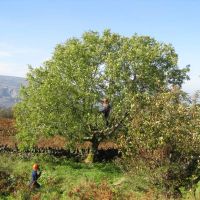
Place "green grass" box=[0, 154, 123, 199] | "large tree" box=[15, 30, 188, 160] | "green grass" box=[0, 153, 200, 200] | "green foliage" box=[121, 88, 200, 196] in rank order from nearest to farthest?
"green foliage" box=[121, 88, 200, 196], "green grass" box=[0, 153, 200, 200], "green grass" box=[0, 154, 123, 199], "large tree" box=[15, 30, 188, 160]

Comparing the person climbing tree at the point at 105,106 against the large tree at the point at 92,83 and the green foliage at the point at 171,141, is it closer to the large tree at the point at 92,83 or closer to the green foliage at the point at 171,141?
the large tree at the point at 92,83

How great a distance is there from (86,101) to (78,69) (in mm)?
2507

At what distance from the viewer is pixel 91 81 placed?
32.4 m

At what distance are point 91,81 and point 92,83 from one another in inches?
6.8

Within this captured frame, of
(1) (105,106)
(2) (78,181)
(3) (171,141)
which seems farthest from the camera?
(1) (105,106)

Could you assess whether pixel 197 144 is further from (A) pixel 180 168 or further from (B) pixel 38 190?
(B) pixel 38 190

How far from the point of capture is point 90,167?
32375mm

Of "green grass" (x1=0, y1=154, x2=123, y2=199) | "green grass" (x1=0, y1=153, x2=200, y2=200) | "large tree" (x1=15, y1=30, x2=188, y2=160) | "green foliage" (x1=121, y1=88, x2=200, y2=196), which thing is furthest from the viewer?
"large tree" (x1=15, y1=30, x2=188, y2=160)

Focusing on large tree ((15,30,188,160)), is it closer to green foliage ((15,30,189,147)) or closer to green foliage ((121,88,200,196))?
green foliage ((15,30,189,147))

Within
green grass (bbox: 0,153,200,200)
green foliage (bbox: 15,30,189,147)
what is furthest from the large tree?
green grass (bbox: 0,153,200,200)

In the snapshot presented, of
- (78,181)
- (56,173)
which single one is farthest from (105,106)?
(78,181)

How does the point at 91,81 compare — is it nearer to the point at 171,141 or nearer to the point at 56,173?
the point at 56,173

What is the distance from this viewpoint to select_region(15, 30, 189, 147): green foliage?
31906mm

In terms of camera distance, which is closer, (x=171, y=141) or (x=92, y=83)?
(x=171, y=141)
